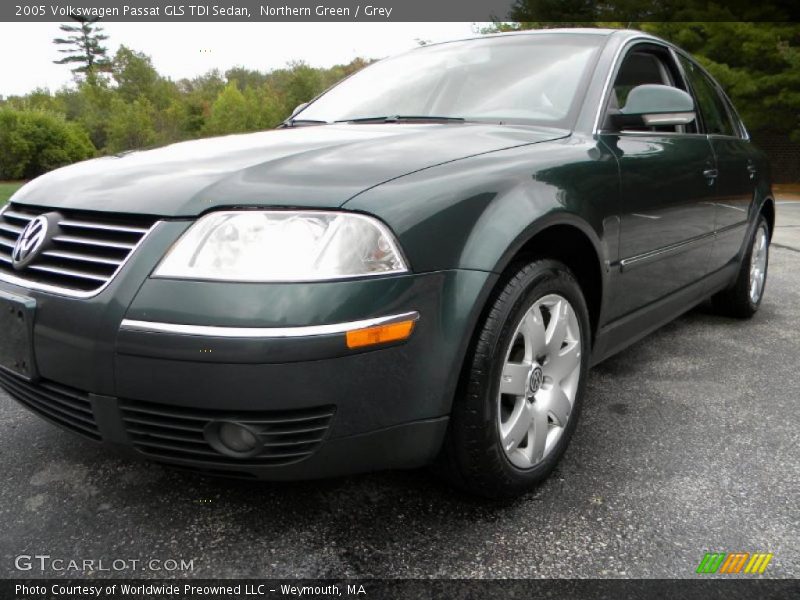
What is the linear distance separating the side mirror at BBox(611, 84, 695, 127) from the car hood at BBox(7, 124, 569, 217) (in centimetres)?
36

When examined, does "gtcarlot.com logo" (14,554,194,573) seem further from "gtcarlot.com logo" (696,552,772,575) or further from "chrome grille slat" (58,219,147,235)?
A: "gtcarlot.com logo" (696,552,772,575)

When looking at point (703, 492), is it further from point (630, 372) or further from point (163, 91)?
point (163, 91)

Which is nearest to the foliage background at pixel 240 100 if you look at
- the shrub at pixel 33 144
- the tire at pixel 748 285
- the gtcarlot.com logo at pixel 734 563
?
the shrub at pixel 33 144

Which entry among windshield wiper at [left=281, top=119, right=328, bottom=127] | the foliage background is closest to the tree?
the foliage background

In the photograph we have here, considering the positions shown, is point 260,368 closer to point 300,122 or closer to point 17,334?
point 17,334

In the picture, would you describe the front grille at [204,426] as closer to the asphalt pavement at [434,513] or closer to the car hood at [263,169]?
the asphalt pavement at [434,513]

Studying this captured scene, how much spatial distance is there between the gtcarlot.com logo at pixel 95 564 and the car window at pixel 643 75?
2.06 meters

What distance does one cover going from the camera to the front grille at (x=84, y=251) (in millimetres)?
1561

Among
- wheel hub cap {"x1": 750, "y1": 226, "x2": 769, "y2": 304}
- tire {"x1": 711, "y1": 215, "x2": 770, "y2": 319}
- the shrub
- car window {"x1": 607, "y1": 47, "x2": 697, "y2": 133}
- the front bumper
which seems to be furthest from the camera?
the shrub

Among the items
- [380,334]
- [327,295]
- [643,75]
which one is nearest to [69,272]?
[327,295]

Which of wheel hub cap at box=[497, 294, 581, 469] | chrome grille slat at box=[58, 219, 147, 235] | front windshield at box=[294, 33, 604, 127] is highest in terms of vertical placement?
front windshield at box=[294, 33, 604, 127]

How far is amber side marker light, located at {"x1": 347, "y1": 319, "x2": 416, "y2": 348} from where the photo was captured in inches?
56.9

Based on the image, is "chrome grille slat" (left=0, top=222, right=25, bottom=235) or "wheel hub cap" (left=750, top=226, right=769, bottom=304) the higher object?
"chrome grille slat" (left=0, top=222, right=25, bottom=235)

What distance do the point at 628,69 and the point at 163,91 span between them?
2077 inches
